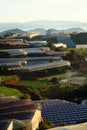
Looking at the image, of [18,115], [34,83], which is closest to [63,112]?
[18,115]

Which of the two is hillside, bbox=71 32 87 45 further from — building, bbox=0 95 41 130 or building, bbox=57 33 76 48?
building, bbox=0 95 41 130

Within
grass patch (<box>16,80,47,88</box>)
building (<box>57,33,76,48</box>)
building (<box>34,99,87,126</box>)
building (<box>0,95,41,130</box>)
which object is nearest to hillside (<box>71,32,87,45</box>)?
building (<box>57,33,76,48</box>)

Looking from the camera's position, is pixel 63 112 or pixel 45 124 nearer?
pixel 45 124

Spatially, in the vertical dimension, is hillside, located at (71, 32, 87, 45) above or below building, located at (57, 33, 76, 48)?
below

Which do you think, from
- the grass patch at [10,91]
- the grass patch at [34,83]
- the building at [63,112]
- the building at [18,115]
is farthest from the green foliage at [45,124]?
the grass patch at [34,83]

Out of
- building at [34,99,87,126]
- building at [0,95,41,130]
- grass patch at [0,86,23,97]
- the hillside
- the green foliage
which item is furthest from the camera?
the hillside

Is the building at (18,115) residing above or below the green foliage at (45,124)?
above

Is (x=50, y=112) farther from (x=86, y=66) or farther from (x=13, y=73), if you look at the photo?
(x=86, y=66)

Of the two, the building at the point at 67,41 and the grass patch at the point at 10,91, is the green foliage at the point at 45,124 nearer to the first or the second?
the grass patch at the point at 10,91

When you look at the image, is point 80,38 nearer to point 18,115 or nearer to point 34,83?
point 34,83

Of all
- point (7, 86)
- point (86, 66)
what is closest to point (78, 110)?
point (7, 86)

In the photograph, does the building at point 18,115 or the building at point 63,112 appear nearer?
the building at point 18,115
